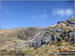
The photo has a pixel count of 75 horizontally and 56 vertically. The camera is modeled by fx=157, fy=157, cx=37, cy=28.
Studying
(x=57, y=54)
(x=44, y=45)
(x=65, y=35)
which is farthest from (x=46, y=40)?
(x=57, y=54)

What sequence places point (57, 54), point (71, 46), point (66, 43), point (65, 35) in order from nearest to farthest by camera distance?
point (57, 54) → point (71, 46) → point (66, 43) → point (65, 35)

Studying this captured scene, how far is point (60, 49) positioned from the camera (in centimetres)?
8806

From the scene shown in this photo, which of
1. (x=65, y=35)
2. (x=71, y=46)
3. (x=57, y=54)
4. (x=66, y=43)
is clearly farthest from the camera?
(x=65, y=35)

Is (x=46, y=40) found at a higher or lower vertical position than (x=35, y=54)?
higher

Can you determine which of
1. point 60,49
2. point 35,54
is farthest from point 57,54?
point 35,54

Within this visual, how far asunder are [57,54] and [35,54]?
14742 mm

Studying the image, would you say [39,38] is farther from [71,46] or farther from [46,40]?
[71,46]

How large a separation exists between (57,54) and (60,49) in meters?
7.81

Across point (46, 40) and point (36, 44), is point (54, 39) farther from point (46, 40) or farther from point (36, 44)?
point (36, 44)

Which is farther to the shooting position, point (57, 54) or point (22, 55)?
→ point (22, 55)

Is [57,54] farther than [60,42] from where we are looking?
No

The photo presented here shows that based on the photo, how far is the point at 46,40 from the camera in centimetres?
9938

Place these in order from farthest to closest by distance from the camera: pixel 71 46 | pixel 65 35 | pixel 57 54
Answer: pixel 65 35 → pixel 71 46 → pixel 57 54

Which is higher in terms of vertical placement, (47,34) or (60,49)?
(47,34)
